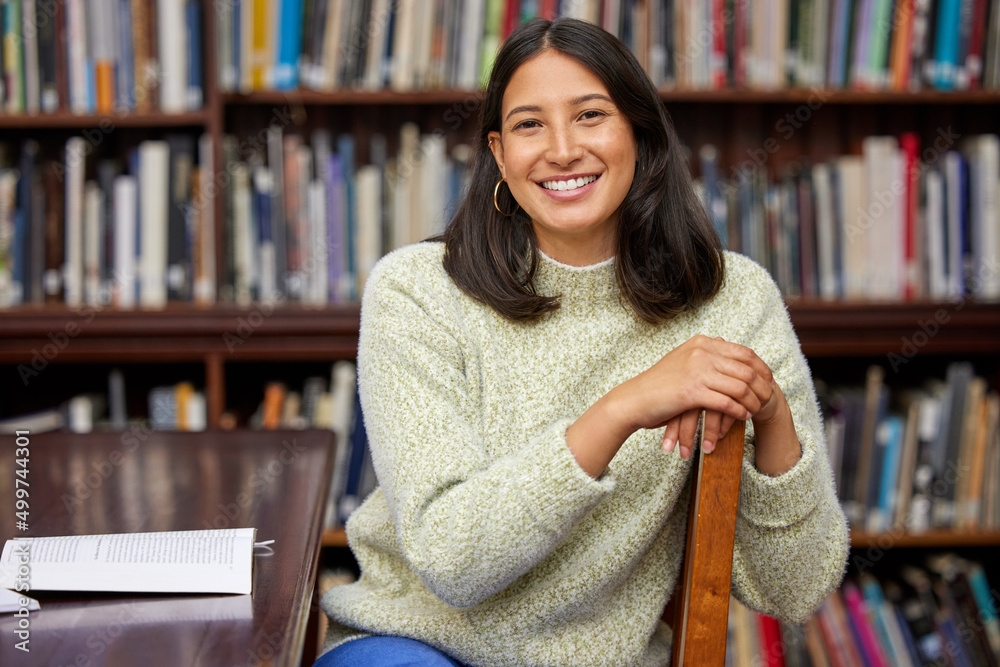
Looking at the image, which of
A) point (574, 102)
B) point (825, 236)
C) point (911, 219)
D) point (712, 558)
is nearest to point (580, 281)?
point (574, 102)

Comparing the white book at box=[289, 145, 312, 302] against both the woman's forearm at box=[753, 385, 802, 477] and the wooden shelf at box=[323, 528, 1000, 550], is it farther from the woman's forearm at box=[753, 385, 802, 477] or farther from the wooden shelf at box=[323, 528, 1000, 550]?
the woman's forearm at box=[753, 385, 802, 477]

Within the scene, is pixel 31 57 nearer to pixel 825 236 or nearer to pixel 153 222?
pixel 153 222

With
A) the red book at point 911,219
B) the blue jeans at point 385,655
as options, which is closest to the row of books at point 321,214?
the red book at point 911,219

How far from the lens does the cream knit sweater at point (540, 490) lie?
105 centimetres

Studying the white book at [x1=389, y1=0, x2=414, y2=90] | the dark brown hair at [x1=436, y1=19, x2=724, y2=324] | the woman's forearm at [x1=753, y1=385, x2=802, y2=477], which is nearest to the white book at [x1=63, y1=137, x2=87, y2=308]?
the white book at [x1=389, y1=0, x2=414, y2=90]

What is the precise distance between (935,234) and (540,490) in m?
1.44

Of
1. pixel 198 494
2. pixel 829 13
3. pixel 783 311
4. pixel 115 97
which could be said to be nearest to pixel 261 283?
pixel 115 97

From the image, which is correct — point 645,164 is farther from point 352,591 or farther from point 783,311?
point 352,591

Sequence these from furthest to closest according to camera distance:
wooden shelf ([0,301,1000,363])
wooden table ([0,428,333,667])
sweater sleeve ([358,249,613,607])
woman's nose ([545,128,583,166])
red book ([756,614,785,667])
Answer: red book ([756,614,785,667]), wooden shelf ([0,301,1000,363]), woman's nose ([545,128,583,166]), sweater sleeve ([358,249,613,607]), wooden table ([0,428,333,667])

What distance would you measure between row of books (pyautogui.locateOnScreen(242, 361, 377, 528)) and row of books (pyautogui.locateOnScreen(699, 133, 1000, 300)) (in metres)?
0.89

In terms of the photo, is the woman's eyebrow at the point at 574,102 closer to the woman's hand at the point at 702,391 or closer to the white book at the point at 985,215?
the woman's hand at the point at 702,391

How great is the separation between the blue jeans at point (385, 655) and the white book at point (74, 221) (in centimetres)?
126

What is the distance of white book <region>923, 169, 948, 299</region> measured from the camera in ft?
6.87

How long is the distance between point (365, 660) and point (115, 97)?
1451mm
